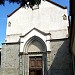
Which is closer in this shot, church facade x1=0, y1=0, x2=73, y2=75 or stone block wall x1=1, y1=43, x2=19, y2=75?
church facade x1=0, y1=0, x2=73, y2=75

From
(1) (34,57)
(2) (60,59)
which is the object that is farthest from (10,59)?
(2) (60,59)

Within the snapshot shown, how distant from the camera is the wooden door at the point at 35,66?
21594mm

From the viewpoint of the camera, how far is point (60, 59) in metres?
20.5

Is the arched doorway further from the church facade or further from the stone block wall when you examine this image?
the stone block wall

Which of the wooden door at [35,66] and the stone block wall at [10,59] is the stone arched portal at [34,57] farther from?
the stone block wall at [10,59]

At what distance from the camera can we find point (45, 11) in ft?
74.0

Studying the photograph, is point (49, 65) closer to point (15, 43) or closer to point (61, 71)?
point (61, 71)

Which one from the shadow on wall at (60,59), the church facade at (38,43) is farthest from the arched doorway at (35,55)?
the shadow on wall at (60,59)

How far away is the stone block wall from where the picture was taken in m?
22.1

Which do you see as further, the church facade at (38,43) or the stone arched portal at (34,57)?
the stone arched portal at (34,57)

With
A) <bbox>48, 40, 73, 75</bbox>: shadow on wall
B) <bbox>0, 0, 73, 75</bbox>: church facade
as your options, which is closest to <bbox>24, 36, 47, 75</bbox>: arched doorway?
<bbox>0, 0, 73, 75</bbox>: church facade

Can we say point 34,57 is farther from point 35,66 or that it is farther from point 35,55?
point 35,66

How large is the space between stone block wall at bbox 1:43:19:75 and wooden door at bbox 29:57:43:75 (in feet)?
4.62

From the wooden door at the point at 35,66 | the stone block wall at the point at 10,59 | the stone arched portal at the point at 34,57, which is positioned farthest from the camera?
the stone block wall at the point at 10,59
